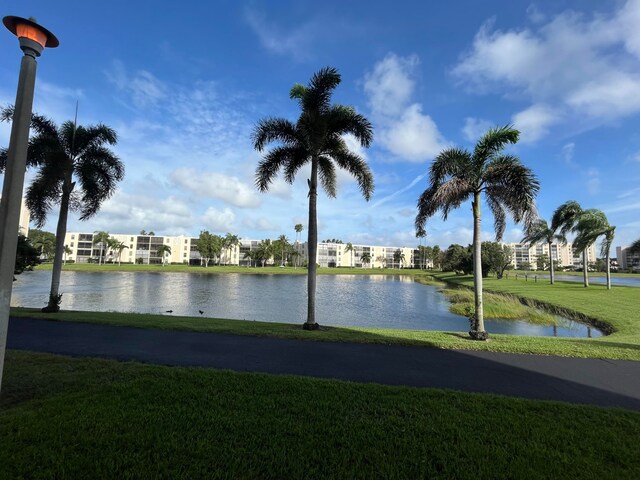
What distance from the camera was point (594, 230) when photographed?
34.5 metres

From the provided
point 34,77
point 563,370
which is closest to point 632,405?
point 563,370

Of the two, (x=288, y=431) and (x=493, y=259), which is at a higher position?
(x=493, y=259)

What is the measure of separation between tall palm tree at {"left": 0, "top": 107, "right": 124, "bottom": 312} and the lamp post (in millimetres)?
13113

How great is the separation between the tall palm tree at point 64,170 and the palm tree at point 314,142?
7511 millimetres

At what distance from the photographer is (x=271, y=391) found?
205 inches

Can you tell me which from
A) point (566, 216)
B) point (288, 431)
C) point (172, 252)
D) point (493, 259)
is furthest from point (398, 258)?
point (288, 431)

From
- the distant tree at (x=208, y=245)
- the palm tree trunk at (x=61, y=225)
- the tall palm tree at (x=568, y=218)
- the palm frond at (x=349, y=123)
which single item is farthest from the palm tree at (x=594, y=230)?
the distant tree at (x=208, y=245)

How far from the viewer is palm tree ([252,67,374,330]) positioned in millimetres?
13406

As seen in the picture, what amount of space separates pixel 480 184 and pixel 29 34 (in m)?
12.1

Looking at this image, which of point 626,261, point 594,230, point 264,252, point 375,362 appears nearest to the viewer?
point 375,362

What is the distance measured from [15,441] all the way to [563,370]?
8.67 metres

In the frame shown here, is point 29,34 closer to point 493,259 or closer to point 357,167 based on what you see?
point 357,167

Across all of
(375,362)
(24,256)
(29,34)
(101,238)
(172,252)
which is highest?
(101,238)

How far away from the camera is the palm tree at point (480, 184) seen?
1169 cm
